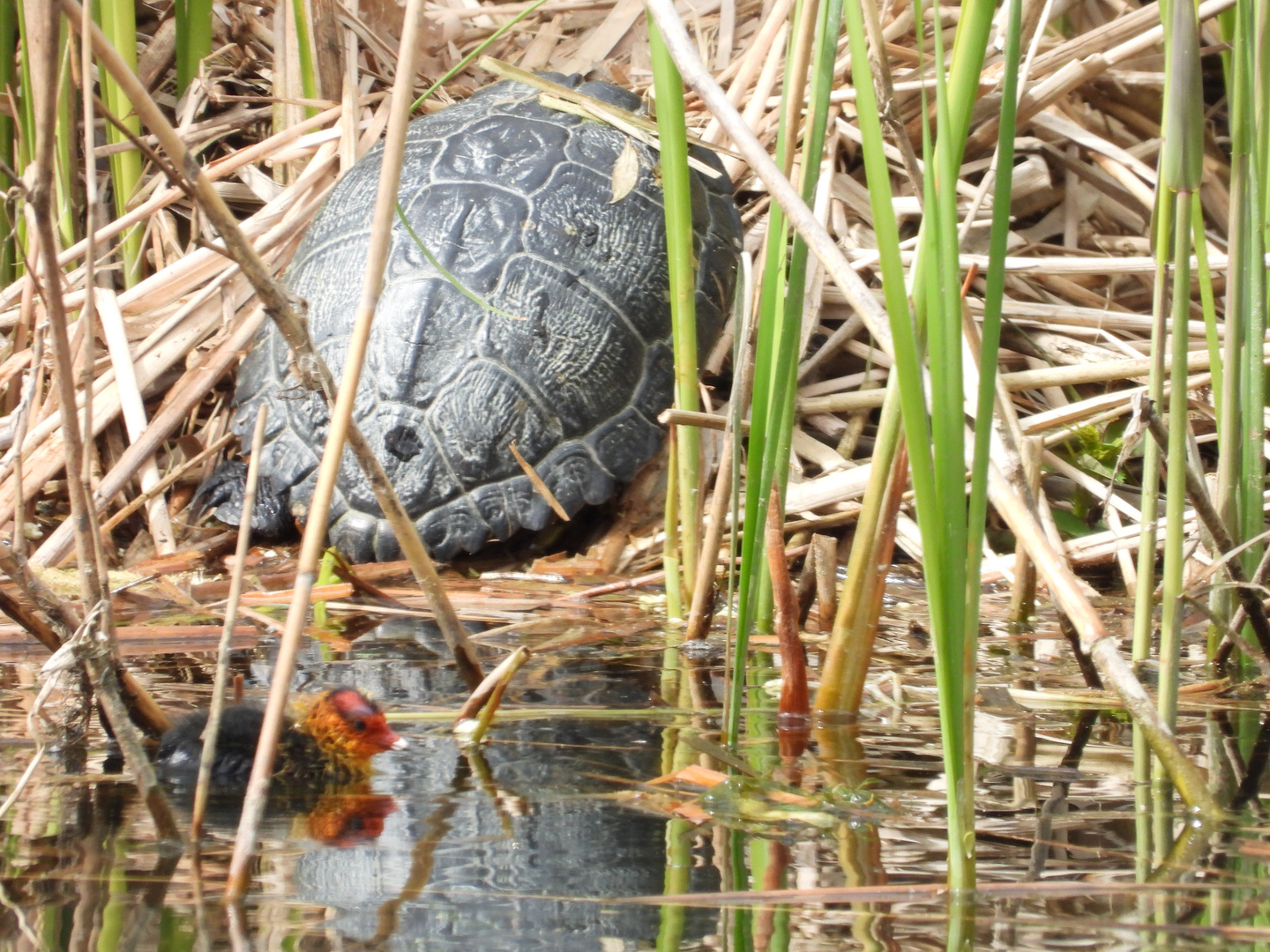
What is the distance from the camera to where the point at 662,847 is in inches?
42.3

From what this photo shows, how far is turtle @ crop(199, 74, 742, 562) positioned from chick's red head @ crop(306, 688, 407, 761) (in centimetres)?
163

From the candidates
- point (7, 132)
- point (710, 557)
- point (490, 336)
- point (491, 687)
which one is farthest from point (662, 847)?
point (7, 132)

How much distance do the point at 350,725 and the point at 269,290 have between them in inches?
21.8

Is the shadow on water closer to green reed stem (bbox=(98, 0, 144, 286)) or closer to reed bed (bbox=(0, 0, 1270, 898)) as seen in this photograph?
reed bed (bbox=(0, 0, 1270, 898))

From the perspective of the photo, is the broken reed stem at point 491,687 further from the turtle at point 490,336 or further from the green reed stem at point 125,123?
the green reed stem at point 125,123

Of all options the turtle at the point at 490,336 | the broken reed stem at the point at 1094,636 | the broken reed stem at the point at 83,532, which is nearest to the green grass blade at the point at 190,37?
the turtle at the point at 490,336

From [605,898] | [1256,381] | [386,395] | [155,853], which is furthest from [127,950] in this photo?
[386,395]

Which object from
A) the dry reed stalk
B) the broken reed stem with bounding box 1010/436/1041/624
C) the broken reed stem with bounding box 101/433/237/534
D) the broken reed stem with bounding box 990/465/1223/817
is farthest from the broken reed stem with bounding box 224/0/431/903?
the broken reed stem with bounding box 101/433/237/534

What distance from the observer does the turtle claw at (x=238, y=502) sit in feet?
10.2

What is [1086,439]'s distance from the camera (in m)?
2.99

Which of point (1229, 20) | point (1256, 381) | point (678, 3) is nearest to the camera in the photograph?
point (1256, 381)

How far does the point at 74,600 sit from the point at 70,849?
60.2 inches

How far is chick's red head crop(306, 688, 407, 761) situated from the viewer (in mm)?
1342

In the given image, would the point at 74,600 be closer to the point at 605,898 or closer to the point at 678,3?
the point at 605,898
